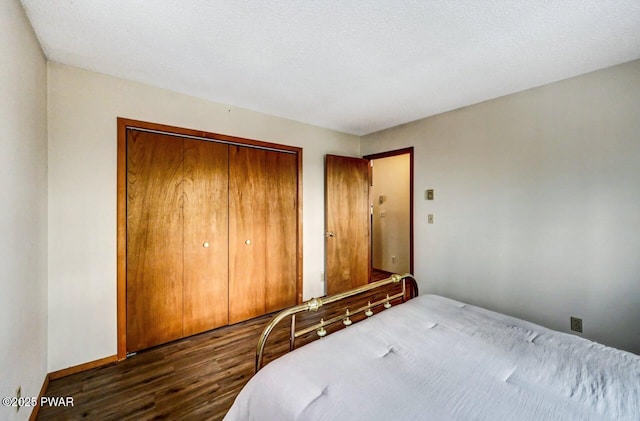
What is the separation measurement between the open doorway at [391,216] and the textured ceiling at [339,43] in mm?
2287

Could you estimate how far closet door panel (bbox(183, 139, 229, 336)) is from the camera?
8.49ft

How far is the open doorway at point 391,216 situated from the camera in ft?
15.6

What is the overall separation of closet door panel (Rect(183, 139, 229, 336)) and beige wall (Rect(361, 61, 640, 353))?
2.42 m

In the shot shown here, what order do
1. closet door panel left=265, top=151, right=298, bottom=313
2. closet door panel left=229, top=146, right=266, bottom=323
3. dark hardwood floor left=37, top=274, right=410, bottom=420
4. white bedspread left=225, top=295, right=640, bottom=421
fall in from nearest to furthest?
1. white bedspread left=225, top=295, right=640, bottom=421
2. dark hardwood floor left=37, top=274, right=410, bottom=420
3. closet door panel left=229, top=146, right=266, bottom=323
4. closet door panel left=265, top=151, right=298, bottom=313

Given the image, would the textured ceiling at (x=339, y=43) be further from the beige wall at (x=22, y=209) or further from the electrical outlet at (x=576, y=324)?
the electrical outlet at (x=576, y=324)

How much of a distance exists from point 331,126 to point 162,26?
2.36m

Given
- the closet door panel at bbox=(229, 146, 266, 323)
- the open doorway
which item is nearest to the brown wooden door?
the open doorway

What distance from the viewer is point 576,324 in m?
2.24

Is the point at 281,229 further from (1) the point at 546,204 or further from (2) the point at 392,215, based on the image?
(1) the point at 546,204

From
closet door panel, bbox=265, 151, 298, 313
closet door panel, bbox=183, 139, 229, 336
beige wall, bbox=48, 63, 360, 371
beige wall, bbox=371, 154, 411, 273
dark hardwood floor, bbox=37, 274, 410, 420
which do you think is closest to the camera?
dark hardwood floor, bbox=37, 274, 410, 420

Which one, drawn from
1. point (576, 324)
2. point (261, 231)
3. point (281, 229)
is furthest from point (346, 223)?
point (576, 324)

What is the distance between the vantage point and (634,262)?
199 centimetres

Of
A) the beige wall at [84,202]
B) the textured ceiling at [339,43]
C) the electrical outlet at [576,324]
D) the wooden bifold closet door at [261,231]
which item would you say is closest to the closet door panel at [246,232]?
the wooden bifold closet door at [261,231]

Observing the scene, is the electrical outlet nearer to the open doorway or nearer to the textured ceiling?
the textured ceiling
